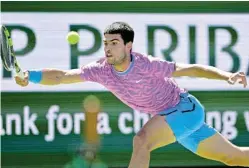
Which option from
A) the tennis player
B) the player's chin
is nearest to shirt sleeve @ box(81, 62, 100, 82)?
the tennis player

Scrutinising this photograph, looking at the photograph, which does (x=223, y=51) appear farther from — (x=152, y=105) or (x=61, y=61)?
(x=152, y=105)

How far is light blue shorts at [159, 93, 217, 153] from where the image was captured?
4945 mm

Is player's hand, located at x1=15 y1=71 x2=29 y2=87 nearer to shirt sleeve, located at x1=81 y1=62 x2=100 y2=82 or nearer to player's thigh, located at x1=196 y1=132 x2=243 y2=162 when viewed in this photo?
shirt sleeve, located at x1=81 y1=62 x2=100 y2=82

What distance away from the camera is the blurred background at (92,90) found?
6805mm

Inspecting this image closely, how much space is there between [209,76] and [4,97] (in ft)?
8.40

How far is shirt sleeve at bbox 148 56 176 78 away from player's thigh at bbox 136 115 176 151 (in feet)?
0.94

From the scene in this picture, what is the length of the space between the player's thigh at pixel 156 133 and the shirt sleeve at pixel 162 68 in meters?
0.29

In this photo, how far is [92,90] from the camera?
22.6 ft

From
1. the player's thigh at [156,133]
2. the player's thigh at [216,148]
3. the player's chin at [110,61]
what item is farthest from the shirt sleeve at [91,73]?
the player's thigh at [216,148]

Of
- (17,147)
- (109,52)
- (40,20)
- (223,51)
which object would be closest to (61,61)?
(40,20)

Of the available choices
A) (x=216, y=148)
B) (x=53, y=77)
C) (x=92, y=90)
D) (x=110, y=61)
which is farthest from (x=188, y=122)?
(x=92, y=90)

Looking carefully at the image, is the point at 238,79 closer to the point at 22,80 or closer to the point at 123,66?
the point at 123,66

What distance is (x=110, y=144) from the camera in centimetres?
690

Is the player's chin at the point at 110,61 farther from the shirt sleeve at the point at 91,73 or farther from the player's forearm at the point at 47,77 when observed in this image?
the player's forearm at the point at 47,77
